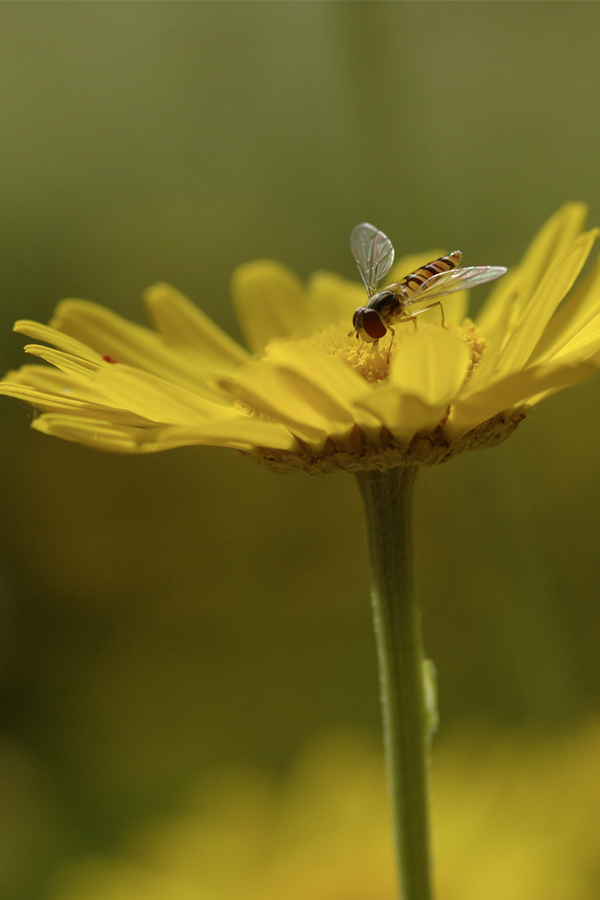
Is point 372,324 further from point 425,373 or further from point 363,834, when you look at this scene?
point 363,834

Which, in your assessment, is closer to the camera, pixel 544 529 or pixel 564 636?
pixel 564 636

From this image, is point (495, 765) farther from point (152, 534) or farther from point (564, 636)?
point (152, 534)

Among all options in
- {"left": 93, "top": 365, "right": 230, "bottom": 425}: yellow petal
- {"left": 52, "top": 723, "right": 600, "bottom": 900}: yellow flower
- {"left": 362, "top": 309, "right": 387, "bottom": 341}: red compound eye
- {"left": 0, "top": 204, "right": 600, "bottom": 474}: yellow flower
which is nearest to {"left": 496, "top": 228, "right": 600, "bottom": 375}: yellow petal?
{"left": 0, "top": 204, "right": 600, "bottom": 474}: yellow flower

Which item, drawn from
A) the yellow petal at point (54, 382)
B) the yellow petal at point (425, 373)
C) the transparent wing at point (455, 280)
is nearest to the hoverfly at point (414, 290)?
the transparent wing at point (455, 280)

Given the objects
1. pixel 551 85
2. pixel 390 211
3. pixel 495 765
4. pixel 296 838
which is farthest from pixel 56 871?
pixel 551 85

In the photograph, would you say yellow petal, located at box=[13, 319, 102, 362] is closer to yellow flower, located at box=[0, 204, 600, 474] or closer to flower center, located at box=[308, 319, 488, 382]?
yellow flower, located at box=[0, 204, 600, 474]

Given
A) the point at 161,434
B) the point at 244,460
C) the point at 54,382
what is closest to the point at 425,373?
the point at 161,434
